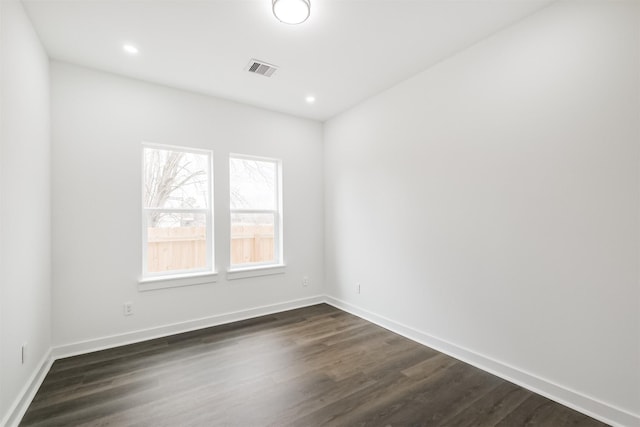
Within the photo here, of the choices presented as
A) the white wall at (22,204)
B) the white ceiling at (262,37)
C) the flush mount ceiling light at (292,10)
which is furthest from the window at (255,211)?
the flush mount ceiling light at (292,10)

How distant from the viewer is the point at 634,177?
1.75m

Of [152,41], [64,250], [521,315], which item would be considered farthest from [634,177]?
[64,250]

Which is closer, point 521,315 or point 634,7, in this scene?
point 634,7

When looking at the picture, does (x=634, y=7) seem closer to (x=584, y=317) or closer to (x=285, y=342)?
(x=584, y=317)

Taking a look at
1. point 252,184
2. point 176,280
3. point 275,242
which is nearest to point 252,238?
point 275,242

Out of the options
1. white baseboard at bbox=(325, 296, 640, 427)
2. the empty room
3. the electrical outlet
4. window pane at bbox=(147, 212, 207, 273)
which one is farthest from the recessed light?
white baseboard at bbox=(325, 296, 640, 427)

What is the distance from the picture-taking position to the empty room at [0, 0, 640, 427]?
188 centimetres

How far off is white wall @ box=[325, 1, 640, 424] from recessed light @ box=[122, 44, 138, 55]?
102 inches

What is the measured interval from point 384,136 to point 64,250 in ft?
11.5

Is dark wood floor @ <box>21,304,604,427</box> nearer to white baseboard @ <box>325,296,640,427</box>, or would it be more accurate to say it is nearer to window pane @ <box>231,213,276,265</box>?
white baseboard @ <box>325,296,640,427</box>

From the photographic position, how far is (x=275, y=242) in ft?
13.7

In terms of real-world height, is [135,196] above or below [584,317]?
above

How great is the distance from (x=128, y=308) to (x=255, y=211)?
1769 mm

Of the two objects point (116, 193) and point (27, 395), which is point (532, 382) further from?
point (116, 193)
